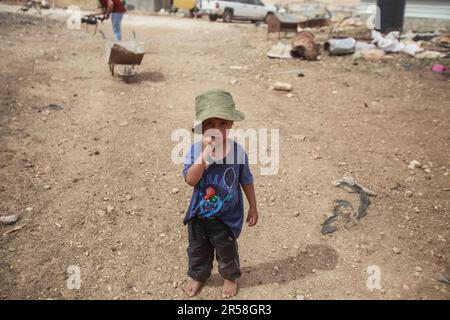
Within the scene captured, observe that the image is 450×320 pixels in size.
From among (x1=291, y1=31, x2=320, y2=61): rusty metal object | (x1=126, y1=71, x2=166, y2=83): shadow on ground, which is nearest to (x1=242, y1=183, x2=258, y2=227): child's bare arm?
(x1=126, y1=71, x2=166, y2=83): shadow on ground

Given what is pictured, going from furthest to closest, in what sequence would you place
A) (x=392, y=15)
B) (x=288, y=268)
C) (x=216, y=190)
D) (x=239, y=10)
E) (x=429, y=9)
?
(x=239, y=10)
(x=429, y=9)
(x=392, y=15)
(x=288, y=268)
(x=216, y=190)

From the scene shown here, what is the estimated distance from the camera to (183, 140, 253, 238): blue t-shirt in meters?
2.27

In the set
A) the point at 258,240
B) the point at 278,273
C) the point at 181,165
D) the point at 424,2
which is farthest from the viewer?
the point at 424,2

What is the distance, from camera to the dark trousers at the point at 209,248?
2379mm

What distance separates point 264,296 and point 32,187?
259cm

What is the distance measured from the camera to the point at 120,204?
358 centimetres

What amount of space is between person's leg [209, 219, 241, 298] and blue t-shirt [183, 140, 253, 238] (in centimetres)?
6

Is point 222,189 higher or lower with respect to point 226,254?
higher

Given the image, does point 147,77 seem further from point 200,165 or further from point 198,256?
point 200,165

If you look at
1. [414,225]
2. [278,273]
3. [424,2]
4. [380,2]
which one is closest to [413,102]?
[414,225]

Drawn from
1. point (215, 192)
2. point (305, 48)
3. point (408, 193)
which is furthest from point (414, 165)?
point (305, 48)

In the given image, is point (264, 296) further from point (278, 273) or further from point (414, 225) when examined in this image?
point (414, 225)

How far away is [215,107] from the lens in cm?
207

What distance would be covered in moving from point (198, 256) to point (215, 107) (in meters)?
1.06
